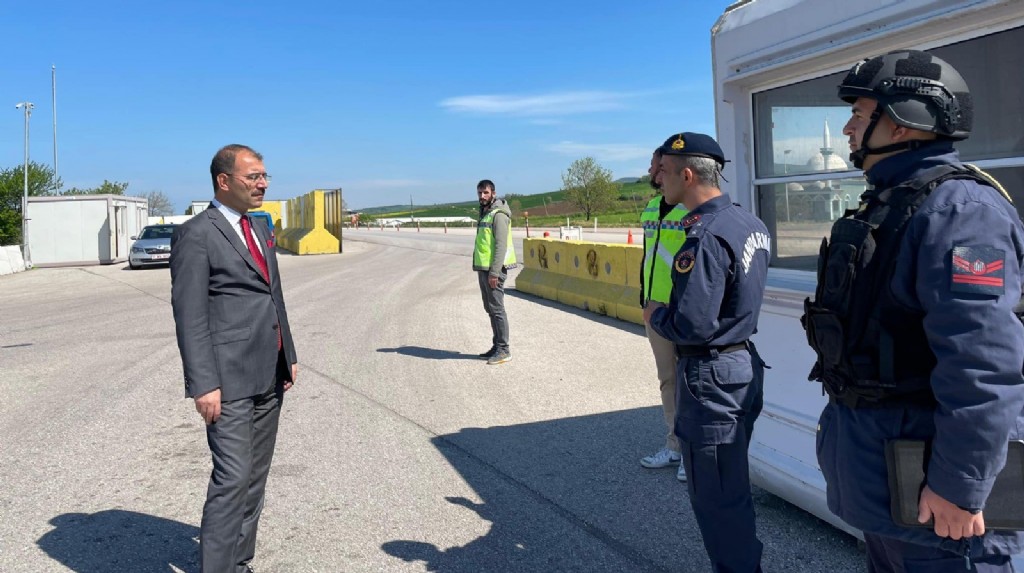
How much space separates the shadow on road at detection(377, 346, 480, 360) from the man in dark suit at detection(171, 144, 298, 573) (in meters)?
5.39

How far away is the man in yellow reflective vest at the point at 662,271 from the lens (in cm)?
423

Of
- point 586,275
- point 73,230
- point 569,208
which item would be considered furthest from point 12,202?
point 569,208

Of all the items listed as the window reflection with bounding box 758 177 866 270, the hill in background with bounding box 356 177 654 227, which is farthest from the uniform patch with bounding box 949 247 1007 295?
the hill in background with bounding box 356 177 654 227

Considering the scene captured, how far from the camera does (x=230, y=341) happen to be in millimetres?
3389

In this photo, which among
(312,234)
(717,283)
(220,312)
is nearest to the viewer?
→ (717,283)

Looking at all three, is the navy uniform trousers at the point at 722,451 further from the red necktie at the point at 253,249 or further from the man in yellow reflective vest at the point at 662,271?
the red necktie at the point at 253,249

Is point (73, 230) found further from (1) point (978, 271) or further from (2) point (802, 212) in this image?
(1) point (978, 271)

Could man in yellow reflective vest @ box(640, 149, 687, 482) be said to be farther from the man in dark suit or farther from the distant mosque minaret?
the man in dark suit

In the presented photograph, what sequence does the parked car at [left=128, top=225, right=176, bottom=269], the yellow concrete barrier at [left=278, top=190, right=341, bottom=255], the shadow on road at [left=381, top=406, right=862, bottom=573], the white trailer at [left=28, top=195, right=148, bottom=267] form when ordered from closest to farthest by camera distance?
the shadow on road at [left=381, top=406, right=862, bottom=573]
the parked car at [left=128, top=225, right=176, bottom=269]
the white trailer at [left=28, top=195, right=148, bottom=267]
the yellow concrete barrier at [left=278, top=190, right=341, bottom=255]

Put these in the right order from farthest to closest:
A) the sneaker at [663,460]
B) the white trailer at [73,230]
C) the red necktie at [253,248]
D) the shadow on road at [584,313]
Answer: the white trailer at [73,230] < the shadow on road at [584,313] < the sneaker at [663,460] < the red necktie at [253,248]

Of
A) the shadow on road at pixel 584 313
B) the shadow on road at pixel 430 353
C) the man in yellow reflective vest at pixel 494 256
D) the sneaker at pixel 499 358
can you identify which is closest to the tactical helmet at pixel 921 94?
the man in yellow reflective vest at pixel 494 256

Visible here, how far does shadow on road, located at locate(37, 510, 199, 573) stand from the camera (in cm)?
383

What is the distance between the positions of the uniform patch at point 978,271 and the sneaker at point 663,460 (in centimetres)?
333

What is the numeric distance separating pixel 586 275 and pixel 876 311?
1055cm
